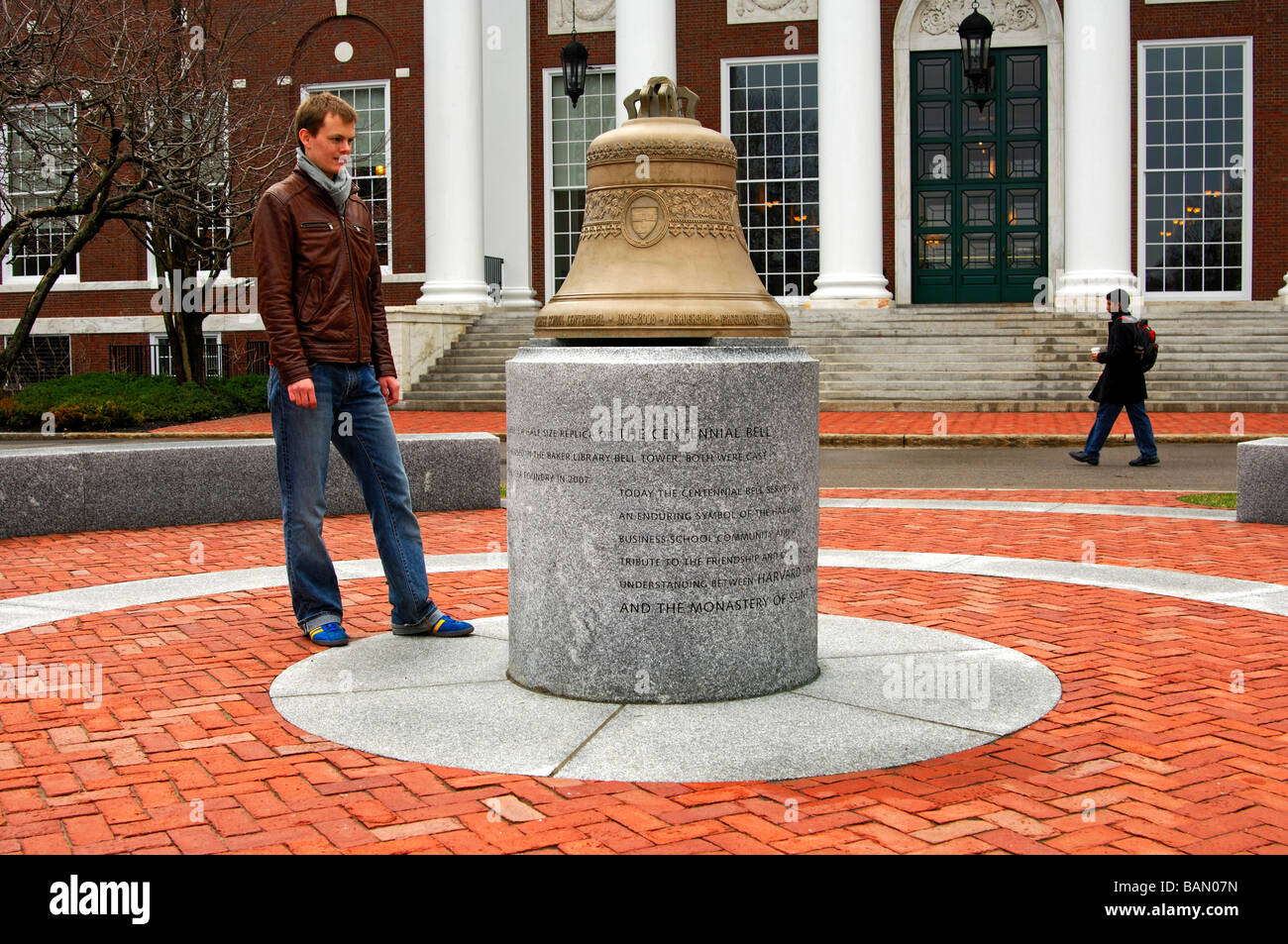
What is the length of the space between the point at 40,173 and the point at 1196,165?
22225 mm

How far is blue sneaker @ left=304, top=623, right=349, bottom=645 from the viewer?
20.1 feet

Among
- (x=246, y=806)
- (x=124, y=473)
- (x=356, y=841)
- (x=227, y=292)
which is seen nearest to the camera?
(x=356, y=841)

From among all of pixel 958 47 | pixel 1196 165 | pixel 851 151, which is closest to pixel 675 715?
pixel 851 151

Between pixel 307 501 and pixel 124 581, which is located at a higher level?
pixel 307 501

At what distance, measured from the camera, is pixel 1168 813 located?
3.94 m

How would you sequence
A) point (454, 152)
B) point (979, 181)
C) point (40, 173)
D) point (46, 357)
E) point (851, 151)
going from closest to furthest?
point (40, 173) < point (851, 151) < point (454, 152) < point (979, 181) < point (46, 357)

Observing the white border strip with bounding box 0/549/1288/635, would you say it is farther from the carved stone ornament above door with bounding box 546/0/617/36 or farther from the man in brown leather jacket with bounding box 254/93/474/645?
the carved stone ornament above door with bounding box 546/0/617/36

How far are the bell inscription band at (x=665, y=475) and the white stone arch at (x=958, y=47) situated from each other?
24898mm

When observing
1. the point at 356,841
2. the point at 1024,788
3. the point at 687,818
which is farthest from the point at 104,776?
the point at 1024,788

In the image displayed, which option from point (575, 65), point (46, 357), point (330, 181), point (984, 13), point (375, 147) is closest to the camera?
point (330, 181)

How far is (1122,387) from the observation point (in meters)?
14.9

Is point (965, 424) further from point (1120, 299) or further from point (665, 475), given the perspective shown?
point (665, 475)

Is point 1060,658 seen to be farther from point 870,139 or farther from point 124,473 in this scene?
point 870,139

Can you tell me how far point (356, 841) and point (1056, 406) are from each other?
1944 cm
